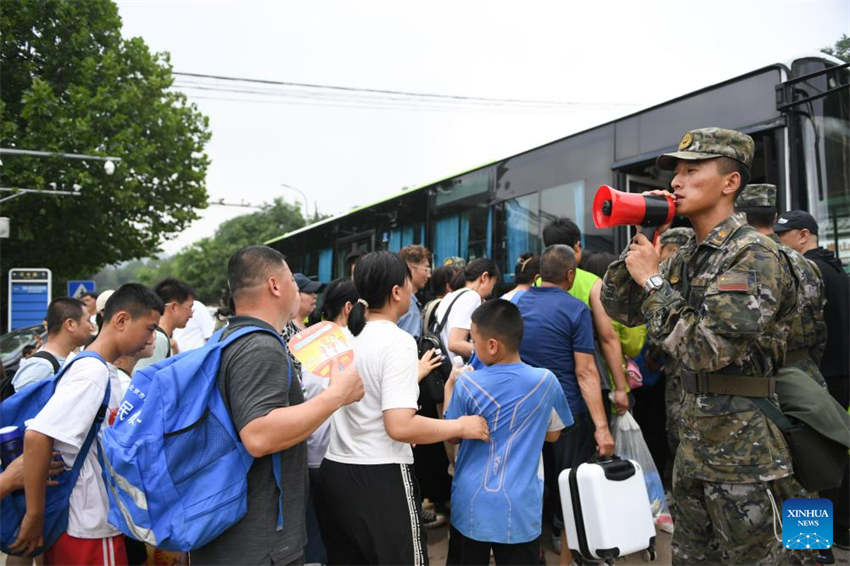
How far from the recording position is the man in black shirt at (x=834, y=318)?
12.0 feet

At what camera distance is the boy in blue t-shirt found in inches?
102

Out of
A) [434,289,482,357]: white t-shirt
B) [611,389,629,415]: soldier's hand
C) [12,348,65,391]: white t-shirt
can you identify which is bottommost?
[611,389,629,415]: soldier's hand

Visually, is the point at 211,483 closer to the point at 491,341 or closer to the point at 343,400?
the point at 343,400

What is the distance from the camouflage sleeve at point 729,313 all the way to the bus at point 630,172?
8.74 feet

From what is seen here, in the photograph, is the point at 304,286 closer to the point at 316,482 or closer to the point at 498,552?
the point at 316,482

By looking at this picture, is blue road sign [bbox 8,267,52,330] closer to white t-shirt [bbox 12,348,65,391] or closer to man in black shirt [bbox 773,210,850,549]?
white t-shirt [bbox 12,348,65,391]

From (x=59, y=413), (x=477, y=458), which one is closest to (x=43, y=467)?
(x=59, y=413)

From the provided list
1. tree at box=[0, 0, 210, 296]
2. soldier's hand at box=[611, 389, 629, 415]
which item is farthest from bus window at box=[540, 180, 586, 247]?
tree at box=[0, 0, 210, 296]

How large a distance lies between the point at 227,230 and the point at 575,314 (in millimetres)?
50312

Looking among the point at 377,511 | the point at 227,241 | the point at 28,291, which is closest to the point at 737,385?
the point at 377,511

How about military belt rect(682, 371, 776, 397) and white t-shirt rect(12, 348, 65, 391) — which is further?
white t-shirt rect(12, 348, 65, 391)

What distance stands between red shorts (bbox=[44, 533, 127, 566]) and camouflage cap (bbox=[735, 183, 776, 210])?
11.8ft

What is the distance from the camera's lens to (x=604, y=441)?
11.1ft

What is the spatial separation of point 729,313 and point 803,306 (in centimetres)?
153
